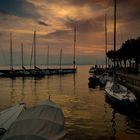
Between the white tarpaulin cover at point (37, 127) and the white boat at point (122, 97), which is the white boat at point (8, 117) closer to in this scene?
the white tarpaulin cover at point (37, 127)

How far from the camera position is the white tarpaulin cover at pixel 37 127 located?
36.5ft

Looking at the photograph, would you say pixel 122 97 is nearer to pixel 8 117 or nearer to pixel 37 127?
pixel 8 117

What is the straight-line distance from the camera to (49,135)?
11516 mm

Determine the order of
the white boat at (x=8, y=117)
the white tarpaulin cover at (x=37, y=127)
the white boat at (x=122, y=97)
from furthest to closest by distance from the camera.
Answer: the white boat at (x=122, y=97)
the white boat at (x=8, y=117)
the white tarpaulin cover at (x=37, y=127)

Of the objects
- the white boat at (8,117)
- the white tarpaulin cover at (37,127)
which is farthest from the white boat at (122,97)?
the white tarpaulin cover at (37,127)

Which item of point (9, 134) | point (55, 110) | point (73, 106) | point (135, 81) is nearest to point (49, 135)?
point (9, 134)

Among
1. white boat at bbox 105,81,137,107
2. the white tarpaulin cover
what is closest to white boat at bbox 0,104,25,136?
the white tarpaulin cover

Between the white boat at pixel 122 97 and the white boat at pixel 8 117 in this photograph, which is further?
the white boat at pixel 122 97

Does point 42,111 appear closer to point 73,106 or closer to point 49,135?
point 49,135

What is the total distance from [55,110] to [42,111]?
1311 mm

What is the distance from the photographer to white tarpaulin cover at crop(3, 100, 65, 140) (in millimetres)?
11116

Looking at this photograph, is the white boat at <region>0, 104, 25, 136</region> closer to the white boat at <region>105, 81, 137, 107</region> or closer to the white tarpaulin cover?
the white tarpaulin cover

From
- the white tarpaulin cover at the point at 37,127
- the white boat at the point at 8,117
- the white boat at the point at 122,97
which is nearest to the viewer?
the white tarpaulin cover at the point at 37,127

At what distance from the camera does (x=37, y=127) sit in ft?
39.4
